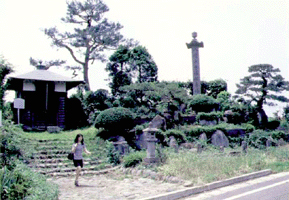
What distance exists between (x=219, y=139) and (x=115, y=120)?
22.2ft

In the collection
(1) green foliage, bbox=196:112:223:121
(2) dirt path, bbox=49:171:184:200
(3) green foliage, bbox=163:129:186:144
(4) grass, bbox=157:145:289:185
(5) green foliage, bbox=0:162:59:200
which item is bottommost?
(2) dirt path, bbox=49:171:184:200

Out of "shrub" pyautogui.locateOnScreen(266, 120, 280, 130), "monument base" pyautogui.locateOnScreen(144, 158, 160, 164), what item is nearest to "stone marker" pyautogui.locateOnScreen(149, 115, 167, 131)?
"monument base" pyautogui.locateOnScreen(144, 158, 160, 164)

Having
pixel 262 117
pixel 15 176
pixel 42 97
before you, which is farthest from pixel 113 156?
pixel 262 117

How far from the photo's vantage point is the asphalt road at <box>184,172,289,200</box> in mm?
6820

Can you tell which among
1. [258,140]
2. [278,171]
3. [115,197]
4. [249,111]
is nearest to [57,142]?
[115,197]

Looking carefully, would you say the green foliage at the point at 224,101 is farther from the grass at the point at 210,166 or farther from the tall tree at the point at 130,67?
the grass at the point at 210,166

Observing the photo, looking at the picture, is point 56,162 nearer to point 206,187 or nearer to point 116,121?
point 116,121

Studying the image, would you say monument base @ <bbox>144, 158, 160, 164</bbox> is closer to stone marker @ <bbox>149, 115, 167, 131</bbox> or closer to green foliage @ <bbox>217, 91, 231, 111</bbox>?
stone marker @ <bbox>149, 115, 167, 131</bbox>

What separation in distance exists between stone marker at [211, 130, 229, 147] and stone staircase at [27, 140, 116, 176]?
8177mm

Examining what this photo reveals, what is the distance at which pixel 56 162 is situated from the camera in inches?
493

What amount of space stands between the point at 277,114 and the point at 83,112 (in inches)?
768

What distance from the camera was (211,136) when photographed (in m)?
18.5

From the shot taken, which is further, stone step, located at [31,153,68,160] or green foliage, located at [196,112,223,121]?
green foliage, located at [196,112,223,121]

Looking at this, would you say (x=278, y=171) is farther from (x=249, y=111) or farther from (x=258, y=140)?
(x=249, y=111)
